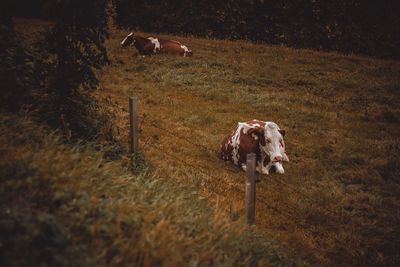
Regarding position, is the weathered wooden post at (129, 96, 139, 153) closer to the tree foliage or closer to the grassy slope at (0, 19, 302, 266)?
the tree foliage

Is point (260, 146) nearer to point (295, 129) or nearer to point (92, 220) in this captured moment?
point (295, 129)

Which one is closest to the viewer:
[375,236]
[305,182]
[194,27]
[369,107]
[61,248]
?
[61,248]

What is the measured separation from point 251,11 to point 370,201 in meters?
21.1

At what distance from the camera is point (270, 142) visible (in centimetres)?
834

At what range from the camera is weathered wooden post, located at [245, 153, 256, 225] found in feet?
16.2

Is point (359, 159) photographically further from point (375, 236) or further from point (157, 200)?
point (157, 200)

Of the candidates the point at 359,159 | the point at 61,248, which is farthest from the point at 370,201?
the point at 61,248

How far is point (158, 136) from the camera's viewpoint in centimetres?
993

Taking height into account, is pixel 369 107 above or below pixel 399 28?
below

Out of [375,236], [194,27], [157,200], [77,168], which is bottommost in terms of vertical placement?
[375,236]

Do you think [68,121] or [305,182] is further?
[305,182]

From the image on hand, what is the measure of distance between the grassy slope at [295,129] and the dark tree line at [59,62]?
6.34 ft

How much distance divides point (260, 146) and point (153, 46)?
13.5 m

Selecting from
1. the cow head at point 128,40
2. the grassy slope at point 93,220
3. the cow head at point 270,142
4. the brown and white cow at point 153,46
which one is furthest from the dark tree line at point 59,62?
the cow head at point 128,40
